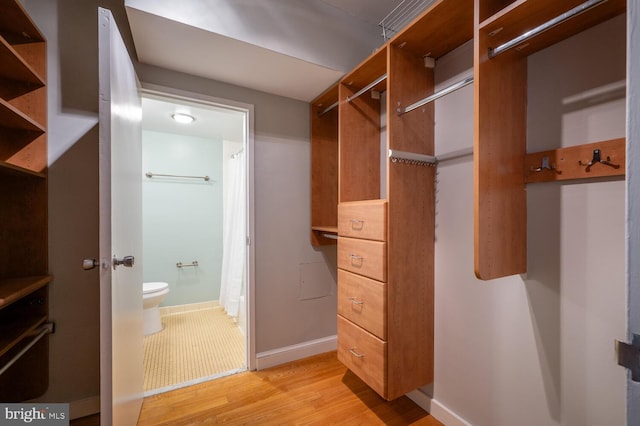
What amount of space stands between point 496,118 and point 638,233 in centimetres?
74

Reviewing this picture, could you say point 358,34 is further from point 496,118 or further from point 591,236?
point 591,236

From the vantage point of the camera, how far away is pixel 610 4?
0.87 metres

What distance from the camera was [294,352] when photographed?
7.23 ft

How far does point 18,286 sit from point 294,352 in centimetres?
174

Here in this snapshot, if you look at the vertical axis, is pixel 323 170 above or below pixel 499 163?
above

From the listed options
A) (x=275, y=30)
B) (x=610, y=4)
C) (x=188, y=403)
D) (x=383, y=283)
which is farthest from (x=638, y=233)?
(x=188, y=403)

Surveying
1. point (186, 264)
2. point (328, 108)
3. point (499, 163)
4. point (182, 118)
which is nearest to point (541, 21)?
point (499, 163)

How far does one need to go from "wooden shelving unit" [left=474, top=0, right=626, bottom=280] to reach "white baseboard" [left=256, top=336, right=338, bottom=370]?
66.0 inches

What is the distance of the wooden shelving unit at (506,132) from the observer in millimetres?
977

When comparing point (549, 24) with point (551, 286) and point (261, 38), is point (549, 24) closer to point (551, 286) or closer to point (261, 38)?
point (551, 286)

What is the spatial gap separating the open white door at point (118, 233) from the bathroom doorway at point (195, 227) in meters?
1.01

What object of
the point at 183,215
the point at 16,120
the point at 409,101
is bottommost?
the point at 183,215

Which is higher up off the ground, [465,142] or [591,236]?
[465,142]

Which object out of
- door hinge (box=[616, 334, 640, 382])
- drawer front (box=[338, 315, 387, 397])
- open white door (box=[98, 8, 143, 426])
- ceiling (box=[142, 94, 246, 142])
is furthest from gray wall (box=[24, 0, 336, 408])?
door hinge (box=[616, 334, 640, 382])
